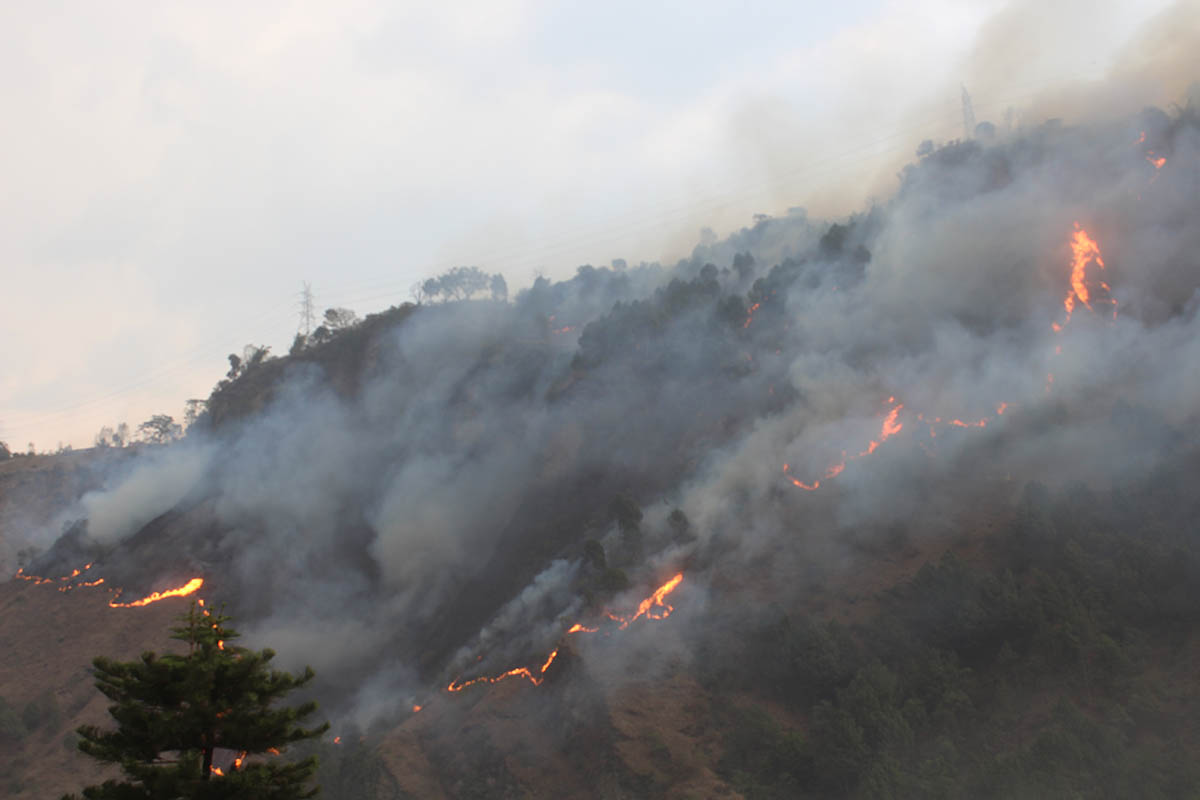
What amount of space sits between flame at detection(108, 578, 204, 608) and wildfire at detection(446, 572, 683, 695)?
3255 centimetres

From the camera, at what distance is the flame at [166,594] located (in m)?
76.8

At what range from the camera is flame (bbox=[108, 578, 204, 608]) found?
7681 cm

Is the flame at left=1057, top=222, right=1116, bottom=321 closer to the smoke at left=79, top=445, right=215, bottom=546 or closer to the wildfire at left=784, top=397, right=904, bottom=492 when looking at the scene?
the wildfire at left=784, top=397, right=904, bottom=492

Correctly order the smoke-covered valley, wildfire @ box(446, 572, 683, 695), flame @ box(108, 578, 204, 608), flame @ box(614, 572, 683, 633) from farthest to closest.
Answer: flame @ box(108, 578, 204, 608)
the smoke-covered valley
flame @ box(614, 572, 683, 633)
wildfire @ box(446, 572, 683, 695)

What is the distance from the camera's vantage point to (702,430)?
252 feet

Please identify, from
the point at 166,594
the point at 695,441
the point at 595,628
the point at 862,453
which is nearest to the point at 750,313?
the point at 695,441

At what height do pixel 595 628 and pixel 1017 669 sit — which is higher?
pixel 595 628

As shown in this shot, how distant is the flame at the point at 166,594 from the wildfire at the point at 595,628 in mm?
32551

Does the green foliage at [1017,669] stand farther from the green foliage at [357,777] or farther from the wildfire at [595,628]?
the green foliage at [357,777]

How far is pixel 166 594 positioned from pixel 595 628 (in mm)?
45109

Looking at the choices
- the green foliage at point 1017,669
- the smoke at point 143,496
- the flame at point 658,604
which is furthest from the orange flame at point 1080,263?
the smoke at point 143,496

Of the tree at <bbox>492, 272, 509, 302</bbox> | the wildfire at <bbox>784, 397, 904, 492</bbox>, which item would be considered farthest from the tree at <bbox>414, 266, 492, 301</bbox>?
the wildfire at <bbox>784, 397, 904, 492</bbox>

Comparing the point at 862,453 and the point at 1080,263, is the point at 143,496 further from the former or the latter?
the point at 1080,263

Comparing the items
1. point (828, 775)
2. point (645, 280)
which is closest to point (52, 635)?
point (828, 775)
